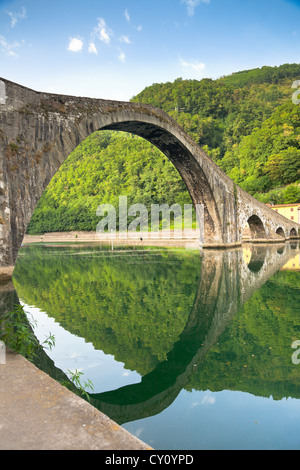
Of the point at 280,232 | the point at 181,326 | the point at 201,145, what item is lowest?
the point at 181,326

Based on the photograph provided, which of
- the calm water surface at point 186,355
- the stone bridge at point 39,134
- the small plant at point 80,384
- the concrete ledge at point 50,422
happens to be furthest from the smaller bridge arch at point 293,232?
the concrete ledge at point 50,422

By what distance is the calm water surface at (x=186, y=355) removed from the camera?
10.2ft

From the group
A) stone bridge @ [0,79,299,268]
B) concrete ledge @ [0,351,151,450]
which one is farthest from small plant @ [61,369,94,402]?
stone bridge @ [0,79,299,268]

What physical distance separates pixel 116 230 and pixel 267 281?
144 ft

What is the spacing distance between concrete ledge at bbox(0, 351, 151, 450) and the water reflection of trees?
3.07ft

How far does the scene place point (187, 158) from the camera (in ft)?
72.2

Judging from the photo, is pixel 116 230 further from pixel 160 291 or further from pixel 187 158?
pixel 160 291

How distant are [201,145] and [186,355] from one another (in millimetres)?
61064

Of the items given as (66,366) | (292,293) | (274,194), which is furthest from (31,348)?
(274,194)

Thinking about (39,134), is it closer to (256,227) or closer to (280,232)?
(256,227)

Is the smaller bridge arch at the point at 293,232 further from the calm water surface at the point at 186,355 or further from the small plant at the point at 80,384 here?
the small plant at the point at 80,384

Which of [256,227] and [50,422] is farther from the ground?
[256,227]

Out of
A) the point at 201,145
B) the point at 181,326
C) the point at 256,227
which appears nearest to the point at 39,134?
the point at 181,326

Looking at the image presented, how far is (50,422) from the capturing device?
225 centimetres
